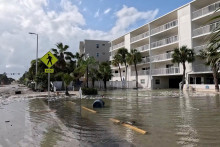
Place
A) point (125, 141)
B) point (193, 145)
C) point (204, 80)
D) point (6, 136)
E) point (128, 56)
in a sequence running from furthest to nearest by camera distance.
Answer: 1. point (128, 56)
2. point (204, 80)
3. point (6, 136)
4. point (125, 141)
5. point (193, 145)

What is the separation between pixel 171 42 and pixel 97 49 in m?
34.1

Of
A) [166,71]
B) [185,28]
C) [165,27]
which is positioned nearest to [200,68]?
[185,28]

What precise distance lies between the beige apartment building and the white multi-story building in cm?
1592

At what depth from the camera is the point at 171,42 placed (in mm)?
38812

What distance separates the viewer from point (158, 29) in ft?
140

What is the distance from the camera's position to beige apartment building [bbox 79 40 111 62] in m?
67.4

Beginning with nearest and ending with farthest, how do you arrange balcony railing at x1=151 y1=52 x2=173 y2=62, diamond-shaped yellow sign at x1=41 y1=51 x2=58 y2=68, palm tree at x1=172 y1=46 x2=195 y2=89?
diamond-shaped yellow sign at x1=41 y1=51 x2=58 y2=68 → palm tree at x1=172 y1=46 x2=195 y2=89 → balcony railing at x1=151 y1=52 x2=173 y2=62

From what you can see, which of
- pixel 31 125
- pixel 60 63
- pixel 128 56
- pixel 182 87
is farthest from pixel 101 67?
pixel 31 125

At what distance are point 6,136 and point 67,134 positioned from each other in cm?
196

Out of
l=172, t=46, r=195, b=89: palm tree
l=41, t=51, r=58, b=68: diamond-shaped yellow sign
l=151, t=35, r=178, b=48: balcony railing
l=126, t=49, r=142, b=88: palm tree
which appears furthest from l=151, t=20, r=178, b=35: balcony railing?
l=41, t=51, r=58, b=68: diamond-shaped yellow sign

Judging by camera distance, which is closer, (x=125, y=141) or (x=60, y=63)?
(x=125, y=141)

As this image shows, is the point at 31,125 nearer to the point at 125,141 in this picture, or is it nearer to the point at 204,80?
the point at 125,141

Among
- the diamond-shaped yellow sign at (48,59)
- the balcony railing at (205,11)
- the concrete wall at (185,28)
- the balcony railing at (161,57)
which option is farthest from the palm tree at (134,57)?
the diamond-shaped yellow sign at (48,59)

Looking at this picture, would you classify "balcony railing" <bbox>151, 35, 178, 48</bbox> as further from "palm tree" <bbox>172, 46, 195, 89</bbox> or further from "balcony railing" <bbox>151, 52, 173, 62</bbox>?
"palm tree" <bbox>172, 46, 195, 89</bbox>
